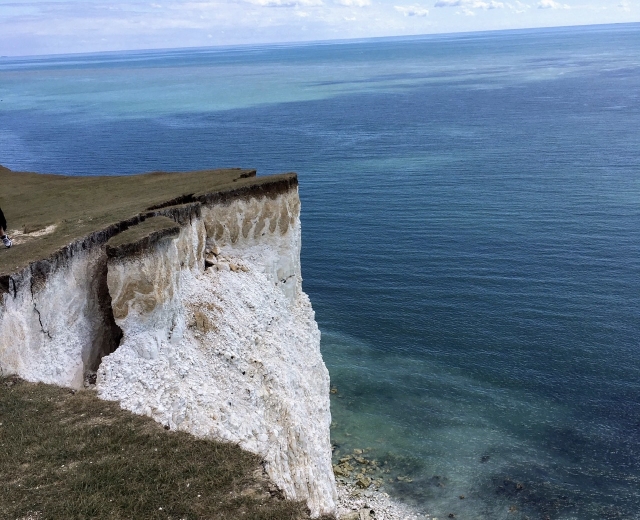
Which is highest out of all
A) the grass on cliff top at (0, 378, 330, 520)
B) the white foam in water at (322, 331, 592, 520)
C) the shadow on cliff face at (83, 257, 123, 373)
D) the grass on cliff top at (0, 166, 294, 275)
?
the grass on cliff top at (0, 166, 294, 275)

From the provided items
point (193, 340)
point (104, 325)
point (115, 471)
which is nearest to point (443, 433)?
point (193, 340)

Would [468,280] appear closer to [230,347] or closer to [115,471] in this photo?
[230,347]

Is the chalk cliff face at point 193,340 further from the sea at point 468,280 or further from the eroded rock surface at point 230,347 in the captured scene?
the sea at point 468,280

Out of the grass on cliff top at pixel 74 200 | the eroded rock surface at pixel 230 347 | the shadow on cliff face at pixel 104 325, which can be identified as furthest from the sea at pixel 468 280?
the shadow on cliff face at pixel 104 325

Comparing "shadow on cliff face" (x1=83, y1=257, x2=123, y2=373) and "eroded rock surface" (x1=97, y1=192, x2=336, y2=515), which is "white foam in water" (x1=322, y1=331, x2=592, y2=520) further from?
"shadow on cliff face" (x1=83, y1=257, x2=123, y2=373)

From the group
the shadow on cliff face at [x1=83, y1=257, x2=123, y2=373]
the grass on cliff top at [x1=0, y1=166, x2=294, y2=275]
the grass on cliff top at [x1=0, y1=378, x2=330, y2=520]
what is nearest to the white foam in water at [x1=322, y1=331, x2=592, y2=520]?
the shadow on cliff face at [x1=83, y1=257, x2=123, y2=373]

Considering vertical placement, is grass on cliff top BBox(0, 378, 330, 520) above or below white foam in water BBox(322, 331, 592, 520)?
above
